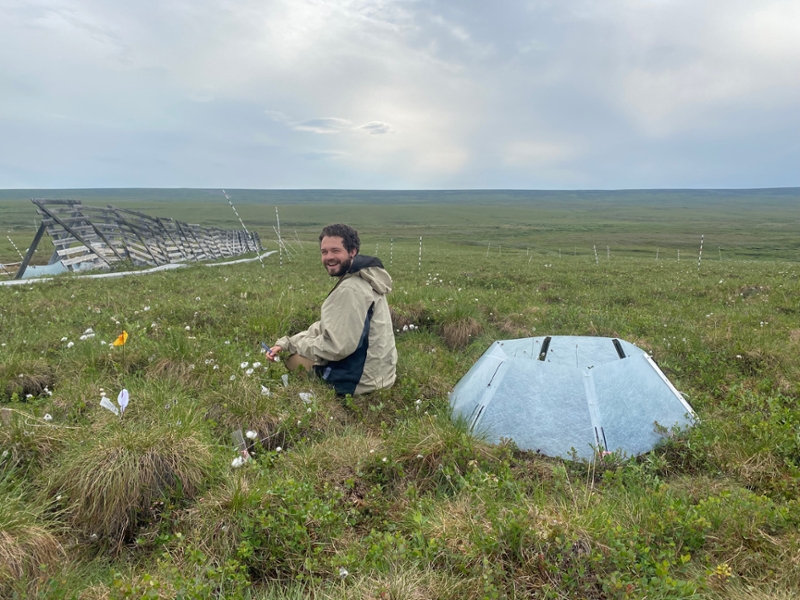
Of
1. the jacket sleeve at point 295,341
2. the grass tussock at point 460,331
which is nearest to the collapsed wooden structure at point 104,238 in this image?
the jacket sleeve at point 295,341

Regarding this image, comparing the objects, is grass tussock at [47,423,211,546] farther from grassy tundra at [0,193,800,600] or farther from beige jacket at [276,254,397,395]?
beige jacket at [276,254,397,395]

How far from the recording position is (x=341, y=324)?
4.98 meters

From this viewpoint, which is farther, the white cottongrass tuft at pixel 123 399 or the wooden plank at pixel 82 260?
the wooden plank at pixel 82 260

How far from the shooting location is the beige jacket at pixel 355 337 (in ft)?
16.4

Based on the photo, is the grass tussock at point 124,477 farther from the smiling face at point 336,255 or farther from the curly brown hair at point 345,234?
the curly brown hair at point 345,234

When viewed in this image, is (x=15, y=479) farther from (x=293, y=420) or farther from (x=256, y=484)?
(x=293, y=420)

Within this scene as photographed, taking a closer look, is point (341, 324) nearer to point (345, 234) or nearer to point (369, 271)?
point (369, 271)

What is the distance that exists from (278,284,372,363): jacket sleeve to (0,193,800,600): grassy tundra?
548mm

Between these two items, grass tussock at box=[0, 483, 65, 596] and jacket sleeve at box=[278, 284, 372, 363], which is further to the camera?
jacket sleeve at box=[278, 284, 372, 363]

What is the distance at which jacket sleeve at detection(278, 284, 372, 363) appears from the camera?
499 centimetres

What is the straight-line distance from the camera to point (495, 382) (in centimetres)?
512

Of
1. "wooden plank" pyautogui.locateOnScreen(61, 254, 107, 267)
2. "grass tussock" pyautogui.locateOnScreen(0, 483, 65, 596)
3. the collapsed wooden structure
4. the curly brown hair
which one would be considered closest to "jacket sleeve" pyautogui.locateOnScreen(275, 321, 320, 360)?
the curly brown hair

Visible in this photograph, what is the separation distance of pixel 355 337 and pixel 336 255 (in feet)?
3.14

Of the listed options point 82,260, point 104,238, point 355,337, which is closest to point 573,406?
point 355,337
